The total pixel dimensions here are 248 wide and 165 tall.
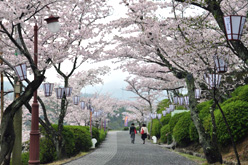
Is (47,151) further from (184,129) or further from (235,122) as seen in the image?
(235,122)

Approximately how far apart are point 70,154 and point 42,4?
9.05 m

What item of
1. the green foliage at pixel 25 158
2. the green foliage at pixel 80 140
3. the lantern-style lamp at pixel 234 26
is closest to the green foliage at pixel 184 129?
the green foliage at pixel 80 140

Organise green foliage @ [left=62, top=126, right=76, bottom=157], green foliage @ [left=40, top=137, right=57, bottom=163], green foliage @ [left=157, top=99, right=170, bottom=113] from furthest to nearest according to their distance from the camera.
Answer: green foliage @ [left=157, top=99, right=170, bottom=113], green foliage @ [left=62, top=126, right=76, bottom=157], green foliage @ [left=40, top=137, right=57, bottom=163]

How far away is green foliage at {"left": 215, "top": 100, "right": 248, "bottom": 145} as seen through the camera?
11055 millimetres

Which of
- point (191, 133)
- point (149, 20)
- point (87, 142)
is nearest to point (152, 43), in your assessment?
point (149, 20)

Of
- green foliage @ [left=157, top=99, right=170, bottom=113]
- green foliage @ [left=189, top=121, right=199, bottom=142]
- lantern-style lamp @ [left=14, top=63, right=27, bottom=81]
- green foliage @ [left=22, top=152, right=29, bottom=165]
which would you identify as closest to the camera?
lantern-style lamp @ [left=14, top=63, right=27, bottom=81]

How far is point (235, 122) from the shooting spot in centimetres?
1119

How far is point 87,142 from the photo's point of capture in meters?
19.0

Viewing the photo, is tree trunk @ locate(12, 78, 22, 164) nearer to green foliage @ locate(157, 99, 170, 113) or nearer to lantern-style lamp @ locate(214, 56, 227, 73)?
lantern-style lamp @ locate(214, 56, 227, 73)

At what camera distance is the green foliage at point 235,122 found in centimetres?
1105

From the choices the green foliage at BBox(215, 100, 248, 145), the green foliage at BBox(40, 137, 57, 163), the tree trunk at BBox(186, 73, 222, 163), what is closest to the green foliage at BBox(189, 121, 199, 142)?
the green foliage at BBox(215, 100, 248, 145)

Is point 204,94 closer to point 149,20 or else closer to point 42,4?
point 149,20

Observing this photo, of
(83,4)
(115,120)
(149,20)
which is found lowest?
(115,120)

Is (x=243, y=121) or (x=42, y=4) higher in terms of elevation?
(x=42, y=4)
